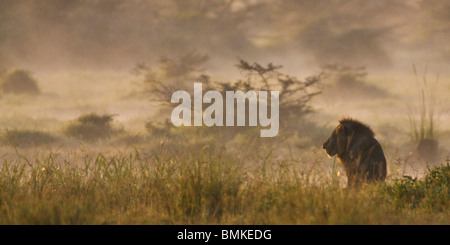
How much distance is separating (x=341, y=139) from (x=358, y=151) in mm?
381

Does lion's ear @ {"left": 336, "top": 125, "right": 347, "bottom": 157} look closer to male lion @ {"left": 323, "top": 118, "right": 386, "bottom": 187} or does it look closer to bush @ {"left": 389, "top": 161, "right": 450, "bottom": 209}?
male lion @ {"left": 323, "top": 118, "right": 386, "bottom": 187}

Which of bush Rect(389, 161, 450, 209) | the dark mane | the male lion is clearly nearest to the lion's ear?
the male lion

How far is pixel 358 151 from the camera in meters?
9.04

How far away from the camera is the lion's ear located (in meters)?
9.23

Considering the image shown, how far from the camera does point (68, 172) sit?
859 centimetres

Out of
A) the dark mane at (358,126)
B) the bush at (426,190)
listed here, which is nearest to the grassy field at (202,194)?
the bush at (426,190)

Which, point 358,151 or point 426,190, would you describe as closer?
point 426,190

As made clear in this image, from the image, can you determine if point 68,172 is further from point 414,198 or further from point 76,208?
point 414,198

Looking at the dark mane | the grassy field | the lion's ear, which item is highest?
the dark mane

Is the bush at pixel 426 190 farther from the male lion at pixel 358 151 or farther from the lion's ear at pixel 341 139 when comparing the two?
the lion's ear at pixel 341 139

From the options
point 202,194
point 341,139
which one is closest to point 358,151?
point 341,139

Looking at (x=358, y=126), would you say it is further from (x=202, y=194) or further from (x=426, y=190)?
(x=202, y=194)

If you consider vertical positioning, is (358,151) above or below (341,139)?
below
